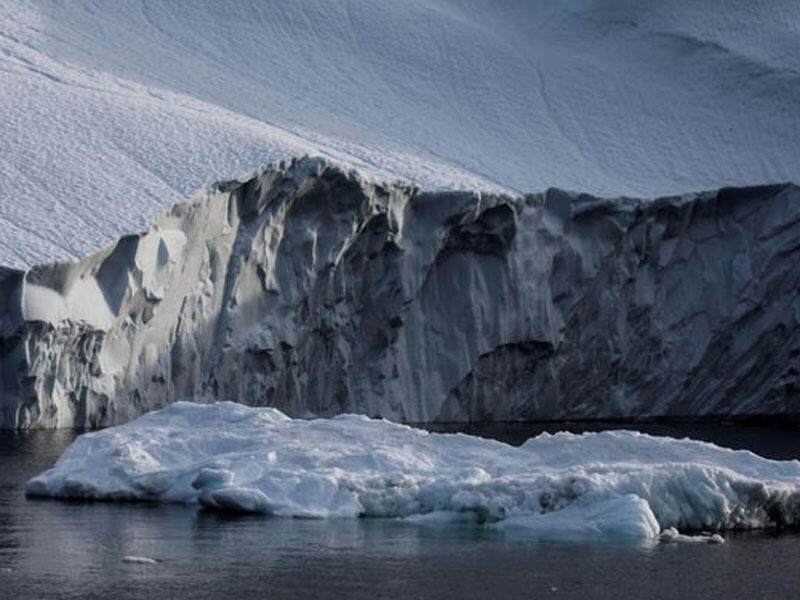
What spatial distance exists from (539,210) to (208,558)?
57.5 ft

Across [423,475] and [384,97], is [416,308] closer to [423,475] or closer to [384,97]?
[384,97]

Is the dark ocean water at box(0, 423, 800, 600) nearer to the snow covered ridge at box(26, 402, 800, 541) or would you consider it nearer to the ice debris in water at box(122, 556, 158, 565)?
the ice debris in water at box(122, 556, 158, 565)

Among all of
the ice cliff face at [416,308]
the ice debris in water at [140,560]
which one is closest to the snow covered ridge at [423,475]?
the ice debris in water at [140,560]

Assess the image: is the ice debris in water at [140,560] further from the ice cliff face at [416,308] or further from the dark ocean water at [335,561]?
the ice cliff face at [416,308]

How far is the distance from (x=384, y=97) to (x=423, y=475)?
21.2 metres

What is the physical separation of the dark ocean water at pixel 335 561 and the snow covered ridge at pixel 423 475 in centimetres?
25

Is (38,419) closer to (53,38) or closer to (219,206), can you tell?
(219,206)

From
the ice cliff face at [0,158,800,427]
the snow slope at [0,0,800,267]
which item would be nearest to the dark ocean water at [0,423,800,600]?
the ice cliff face at [0,158,800,427]

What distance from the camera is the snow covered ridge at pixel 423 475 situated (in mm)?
12055

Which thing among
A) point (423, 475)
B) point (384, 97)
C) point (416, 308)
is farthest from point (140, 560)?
point (384, 97)

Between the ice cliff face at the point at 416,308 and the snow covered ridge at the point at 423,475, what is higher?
the ice cliff face at the point at 416,308

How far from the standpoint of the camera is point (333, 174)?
79.7 feet

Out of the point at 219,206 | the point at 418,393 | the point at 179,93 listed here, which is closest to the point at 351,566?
the point at 219,206

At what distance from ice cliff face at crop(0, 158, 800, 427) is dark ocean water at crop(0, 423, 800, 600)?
832 cm
